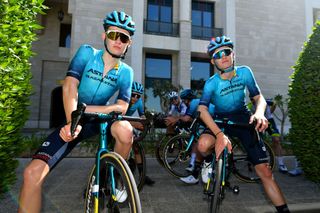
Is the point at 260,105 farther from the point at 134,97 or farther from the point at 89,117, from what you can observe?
the point at 134,97

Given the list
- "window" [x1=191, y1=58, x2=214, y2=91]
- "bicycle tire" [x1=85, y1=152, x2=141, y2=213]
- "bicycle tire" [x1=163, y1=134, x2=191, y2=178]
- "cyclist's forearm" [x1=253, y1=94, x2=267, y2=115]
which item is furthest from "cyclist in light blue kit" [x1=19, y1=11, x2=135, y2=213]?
"window" [x1=191, y1=58, x2=214, y2=91]

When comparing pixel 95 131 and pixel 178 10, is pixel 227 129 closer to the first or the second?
pixel 95 131

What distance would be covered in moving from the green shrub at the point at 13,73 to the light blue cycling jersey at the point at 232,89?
2298 millimetres

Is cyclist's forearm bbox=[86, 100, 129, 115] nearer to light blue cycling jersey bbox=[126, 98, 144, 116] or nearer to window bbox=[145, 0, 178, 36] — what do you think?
light blue cycling jersey bbox=[126, 98, 144, 116]

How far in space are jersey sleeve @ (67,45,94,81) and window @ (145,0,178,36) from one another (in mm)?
17524

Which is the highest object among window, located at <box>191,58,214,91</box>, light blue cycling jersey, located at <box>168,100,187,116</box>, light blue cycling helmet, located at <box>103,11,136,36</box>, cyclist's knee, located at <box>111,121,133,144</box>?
window, located at <box>191,58,214,91</box>

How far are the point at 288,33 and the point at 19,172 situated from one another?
2146 centimetres

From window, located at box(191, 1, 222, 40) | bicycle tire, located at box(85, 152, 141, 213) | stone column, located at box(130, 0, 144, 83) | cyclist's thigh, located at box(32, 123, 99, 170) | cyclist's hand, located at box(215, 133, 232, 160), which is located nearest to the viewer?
bicycle tire, located at box(85, 152, 141, 213)

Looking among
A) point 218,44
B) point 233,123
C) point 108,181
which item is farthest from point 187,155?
point 108,181

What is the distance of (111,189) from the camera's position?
85.4 inches

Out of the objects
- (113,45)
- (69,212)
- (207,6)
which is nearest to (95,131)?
(113,45)

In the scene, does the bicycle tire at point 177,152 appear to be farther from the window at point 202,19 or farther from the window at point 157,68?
the window at point 202,19

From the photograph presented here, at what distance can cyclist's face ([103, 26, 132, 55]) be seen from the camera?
2758mm

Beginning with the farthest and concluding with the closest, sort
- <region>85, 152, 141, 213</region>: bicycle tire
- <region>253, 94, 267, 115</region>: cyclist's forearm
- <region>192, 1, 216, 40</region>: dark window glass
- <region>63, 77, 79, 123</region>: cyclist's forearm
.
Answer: <region>192, 1, 216, 40</region>: dark window glass, <region>253, 94, 267, 115</region>: cyclist's forearm, <region>63, 77, 79, 123</region>: cyclist's forearm, <region>85, 152, 141, 213</region>: bicycle tire
